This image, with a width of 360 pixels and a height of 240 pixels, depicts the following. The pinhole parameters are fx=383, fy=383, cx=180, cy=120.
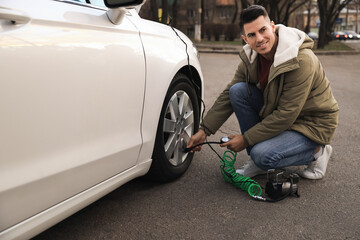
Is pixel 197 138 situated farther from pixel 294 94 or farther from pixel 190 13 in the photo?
pixel 190 13

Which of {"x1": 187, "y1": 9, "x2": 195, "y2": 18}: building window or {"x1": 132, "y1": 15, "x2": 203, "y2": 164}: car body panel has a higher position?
{"x1": 187, "y1": 9, "x2": 195, "y2": 18}: building window

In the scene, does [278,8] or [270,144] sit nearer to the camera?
[270,144]

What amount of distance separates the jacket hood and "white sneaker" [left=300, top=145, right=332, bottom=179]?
2.84ft

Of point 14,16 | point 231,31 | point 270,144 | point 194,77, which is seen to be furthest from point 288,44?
point 231,31

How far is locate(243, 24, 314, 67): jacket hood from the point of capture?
7.86 ft

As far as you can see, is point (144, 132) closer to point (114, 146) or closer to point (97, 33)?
point (114, 146)

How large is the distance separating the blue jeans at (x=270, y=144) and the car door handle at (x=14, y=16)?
1.68 meters

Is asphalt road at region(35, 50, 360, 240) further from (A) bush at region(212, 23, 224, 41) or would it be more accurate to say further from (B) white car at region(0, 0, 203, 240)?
(A) bush at region(212, 23, 224, 41)

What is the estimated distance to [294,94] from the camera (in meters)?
2.43

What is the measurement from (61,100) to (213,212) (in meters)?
1.25

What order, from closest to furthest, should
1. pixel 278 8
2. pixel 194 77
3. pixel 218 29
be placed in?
pixel 194 77 < pixel 218 29 < pixel 278 8

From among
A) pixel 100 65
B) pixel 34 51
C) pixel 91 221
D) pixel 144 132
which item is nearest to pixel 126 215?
pixel 91 221

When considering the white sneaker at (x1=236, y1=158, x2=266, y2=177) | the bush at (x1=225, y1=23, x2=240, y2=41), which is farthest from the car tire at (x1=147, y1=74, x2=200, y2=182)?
the bush at (x1=225, y1=23, x2=240, y2=41)

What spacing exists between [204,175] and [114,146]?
1185 millimetres
